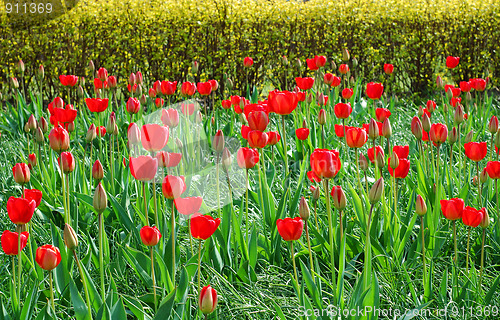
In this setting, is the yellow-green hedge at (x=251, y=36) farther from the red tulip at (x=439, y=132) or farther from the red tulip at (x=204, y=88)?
the red tulip at (x=439, y=132)

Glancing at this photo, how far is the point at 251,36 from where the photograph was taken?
6.23 metres

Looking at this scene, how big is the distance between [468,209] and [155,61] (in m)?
5.23

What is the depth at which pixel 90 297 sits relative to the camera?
1545 millimetres

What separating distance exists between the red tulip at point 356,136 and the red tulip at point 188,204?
712mm

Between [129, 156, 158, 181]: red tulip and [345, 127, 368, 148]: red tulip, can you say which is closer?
[129, 156, 158, 181]: red tulip

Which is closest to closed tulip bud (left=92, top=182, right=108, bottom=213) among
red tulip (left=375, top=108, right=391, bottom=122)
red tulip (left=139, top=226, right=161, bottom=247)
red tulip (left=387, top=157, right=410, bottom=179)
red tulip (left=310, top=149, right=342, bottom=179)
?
red tulip (left=139, top=226, right=161, bottom=247)

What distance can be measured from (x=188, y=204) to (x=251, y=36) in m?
4.99

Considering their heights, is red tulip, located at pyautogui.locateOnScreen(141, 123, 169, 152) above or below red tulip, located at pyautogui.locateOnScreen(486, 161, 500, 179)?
above

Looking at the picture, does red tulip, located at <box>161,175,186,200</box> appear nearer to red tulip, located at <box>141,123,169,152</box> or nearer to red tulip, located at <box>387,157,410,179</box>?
red tulip, located at <box>141,123,169,152</box>

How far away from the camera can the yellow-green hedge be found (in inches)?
240

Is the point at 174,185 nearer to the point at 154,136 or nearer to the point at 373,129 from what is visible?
the point at 154,136

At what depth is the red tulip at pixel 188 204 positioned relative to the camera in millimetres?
1520

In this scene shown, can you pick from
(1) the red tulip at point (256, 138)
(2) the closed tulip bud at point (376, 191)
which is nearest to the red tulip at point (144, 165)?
(1) the red tulip at point (256, 138)

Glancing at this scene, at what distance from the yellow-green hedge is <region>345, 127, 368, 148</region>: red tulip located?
439cm
